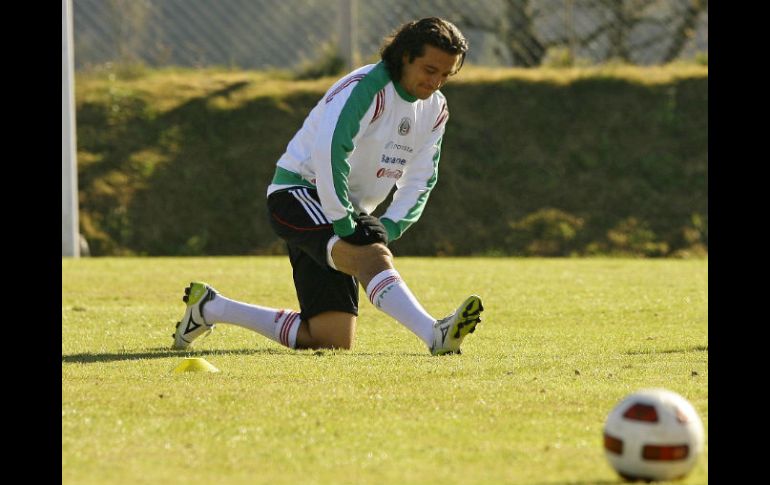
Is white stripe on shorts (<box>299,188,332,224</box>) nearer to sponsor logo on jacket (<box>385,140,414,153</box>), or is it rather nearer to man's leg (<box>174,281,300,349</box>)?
sponsor logo on jacket (<box>385,140,414,153</box>)

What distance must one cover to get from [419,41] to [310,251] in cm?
142

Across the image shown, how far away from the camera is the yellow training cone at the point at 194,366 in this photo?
6.70 metres

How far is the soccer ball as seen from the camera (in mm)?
4195

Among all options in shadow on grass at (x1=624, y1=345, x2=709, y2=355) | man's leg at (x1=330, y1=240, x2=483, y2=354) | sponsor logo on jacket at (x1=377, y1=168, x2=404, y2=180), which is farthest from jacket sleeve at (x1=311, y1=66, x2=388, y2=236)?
shadow on grass at (x1=624, y1=345, x2=709, y2=355)

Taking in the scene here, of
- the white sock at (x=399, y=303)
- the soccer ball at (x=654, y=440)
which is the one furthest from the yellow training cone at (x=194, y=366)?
the soccer ball at (x=654, y=440)

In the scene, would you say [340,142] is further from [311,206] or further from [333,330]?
[333,330]

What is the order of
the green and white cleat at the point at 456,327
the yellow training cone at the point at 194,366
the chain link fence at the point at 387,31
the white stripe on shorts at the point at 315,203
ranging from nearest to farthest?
the yellow training cone at the point at 194,366 → the green and white cleat at the point at 456,327 → the white stripe on shorts at the point at 315,203 → the chain link fence at the point at 387,31

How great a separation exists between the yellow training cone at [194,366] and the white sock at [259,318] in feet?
4.38

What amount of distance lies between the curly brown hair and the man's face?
26mm

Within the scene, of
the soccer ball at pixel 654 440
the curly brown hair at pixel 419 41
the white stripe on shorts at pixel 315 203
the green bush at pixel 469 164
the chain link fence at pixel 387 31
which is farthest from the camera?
the chain link fence at pixel 387 31

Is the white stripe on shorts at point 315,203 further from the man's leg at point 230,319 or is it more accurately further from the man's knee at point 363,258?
the man's leg at point 230,319

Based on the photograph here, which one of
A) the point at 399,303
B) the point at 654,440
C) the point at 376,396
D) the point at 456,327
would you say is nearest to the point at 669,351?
the point at 456,327

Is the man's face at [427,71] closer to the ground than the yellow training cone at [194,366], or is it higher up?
higher up
